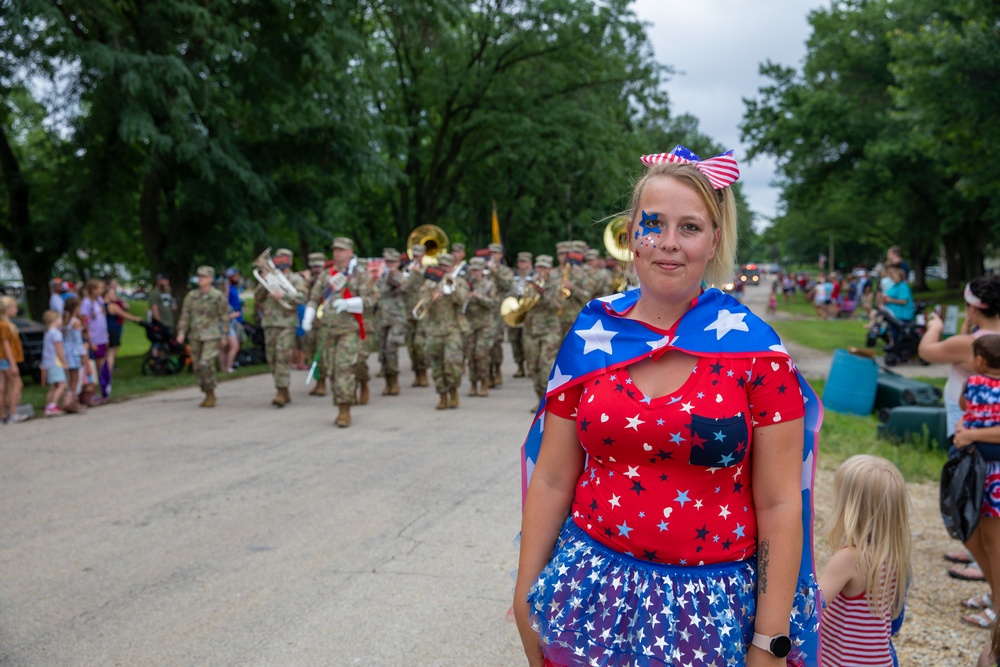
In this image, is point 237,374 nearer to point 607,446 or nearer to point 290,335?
point 290,335

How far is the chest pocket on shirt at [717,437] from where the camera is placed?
2047 mm

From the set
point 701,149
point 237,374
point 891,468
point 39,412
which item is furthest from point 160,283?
point 701,149

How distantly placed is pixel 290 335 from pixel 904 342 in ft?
38.0

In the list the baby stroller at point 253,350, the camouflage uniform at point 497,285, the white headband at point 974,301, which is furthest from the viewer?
the baby stroller at point 253,350

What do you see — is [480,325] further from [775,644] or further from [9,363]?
[775,644]

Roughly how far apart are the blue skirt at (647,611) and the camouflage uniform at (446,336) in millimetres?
9791

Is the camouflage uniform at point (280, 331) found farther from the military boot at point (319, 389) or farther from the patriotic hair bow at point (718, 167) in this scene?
the patriotic hair bow at point (718, 167)

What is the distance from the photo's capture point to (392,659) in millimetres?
4062

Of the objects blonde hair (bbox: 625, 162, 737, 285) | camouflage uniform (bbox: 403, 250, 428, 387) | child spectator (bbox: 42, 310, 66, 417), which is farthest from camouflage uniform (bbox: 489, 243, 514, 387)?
blonde hair (bbox: 625, 162, 737, 285)

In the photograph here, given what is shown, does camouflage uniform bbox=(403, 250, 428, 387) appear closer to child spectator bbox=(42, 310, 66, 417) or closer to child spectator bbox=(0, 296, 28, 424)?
child spectator bbox=(42, 310, 66, 417)

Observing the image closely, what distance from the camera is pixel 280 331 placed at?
40.9 feet

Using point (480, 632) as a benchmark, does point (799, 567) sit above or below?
above

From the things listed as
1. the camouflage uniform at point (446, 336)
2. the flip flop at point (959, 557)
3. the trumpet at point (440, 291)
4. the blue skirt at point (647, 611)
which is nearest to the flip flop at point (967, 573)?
the flip flop at point (959, 557)

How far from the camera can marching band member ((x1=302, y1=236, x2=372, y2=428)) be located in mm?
10484
